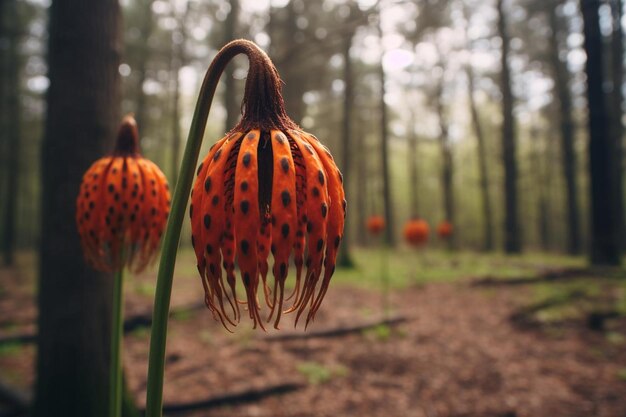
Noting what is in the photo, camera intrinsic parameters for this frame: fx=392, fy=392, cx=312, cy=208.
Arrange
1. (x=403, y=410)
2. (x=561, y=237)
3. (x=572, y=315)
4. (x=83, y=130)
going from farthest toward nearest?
(x=561, y=237)
(x=572, y=315)
(x=403, y=410)
(x=83, y=130)

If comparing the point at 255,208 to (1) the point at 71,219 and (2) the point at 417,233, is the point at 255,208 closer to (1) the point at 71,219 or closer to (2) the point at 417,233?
(1) the point at 71,219

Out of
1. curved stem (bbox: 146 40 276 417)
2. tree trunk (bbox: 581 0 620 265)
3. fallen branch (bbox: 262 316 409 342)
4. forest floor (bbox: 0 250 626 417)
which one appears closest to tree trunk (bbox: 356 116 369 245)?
tree trunk (bbox: 581 0 620 265)

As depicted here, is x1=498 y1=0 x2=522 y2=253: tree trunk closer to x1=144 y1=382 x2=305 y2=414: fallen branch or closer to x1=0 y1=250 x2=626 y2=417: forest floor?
x1=0 y1=250 x2=626 y2=417: forest floor

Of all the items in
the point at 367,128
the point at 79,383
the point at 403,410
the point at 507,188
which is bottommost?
the point at 403,410

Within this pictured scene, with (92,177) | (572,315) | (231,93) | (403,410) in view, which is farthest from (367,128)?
(92,177)

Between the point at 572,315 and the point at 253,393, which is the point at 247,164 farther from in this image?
the point at 572,315

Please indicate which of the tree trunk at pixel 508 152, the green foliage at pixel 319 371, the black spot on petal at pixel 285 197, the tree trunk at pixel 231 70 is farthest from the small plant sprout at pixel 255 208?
the tree trunk at pixel 508 152
